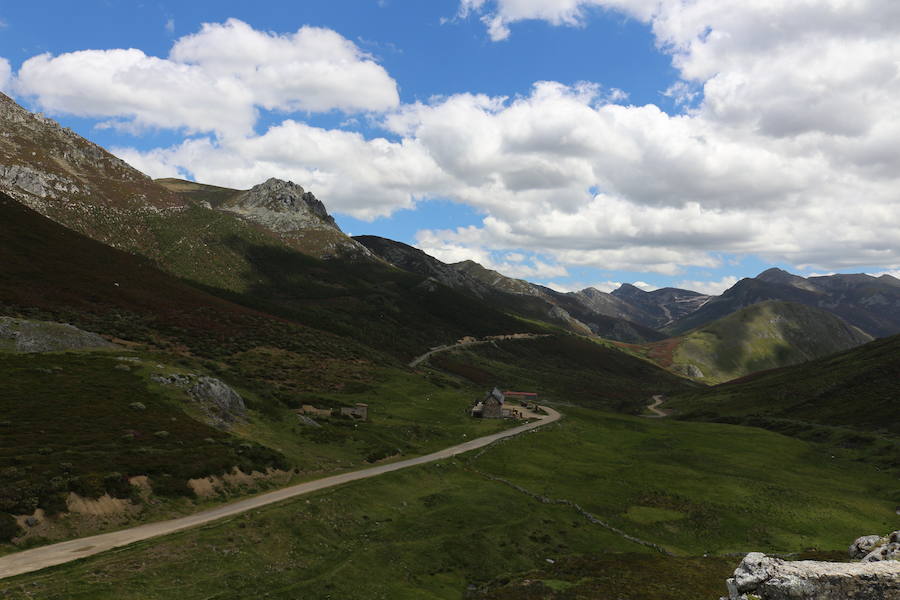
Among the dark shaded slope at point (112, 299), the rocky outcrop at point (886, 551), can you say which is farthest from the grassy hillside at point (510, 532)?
the dark shaded slope at point (112, 299)

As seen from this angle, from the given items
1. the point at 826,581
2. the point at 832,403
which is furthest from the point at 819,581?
the point at 832,403

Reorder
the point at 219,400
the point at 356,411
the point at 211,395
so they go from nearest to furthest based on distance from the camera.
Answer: the point at 211,395 → the point at 219,400 → the point at 356,411

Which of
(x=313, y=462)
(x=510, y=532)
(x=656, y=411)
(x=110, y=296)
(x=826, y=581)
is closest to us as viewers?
(x=826, y=581)

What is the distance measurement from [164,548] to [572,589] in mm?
26442

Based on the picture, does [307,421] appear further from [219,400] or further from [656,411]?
[656,411]

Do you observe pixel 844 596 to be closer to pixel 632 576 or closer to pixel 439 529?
pixel 632 576

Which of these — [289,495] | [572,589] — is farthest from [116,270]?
[572,589]

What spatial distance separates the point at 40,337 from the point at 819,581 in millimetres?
80164

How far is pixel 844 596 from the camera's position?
15578mm

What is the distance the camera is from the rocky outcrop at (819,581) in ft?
50.6

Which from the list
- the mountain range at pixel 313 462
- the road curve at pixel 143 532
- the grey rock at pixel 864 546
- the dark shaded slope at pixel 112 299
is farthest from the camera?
the dark shaded slope at pixel 112 299

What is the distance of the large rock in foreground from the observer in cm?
1542

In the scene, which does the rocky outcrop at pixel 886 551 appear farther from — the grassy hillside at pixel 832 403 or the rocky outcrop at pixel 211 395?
the grassy hillside at pixel 832 403

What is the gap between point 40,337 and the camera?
61938mm
